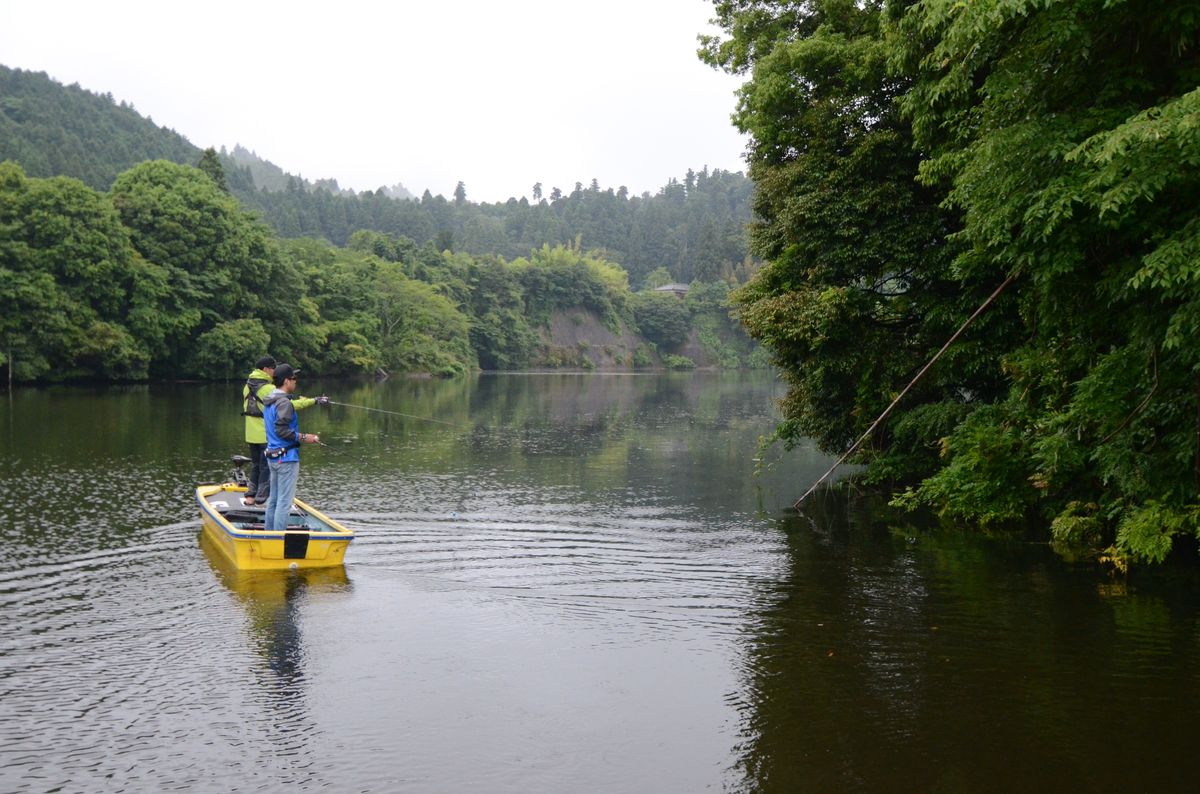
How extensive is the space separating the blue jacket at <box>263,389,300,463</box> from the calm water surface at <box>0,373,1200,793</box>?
178 cm

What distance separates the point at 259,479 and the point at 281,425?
3.36 meters

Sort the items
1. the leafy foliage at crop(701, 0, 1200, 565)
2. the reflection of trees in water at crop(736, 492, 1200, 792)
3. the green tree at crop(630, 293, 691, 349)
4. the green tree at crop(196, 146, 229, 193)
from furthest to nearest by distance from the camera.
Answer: the green tree at crop(630, 293, 691, 349), the green tree at crop(196, 146, 229, 193), the leafy foliage at crop(701, 0, 1200, 565), the reflection of trees in water at crop(736, 492, 1200, 792)

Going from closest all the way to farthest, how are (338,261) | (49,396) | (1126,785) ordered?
(1126,785), (49,396), (338,261)

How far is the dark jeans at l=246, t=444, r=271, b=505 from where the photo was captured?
51.3 ft

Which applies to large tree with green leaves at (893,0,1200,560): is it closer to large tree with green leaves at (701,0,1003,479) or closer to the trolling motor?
large tree with green leaves at (701,0,1003,479)

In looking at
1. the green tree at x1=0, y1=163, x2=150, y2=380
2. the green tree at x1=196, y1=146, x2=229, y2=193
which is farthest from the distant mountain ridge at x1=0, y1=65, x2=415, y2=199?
the green tree at x1=0, y1=163, x2=150, y2=380

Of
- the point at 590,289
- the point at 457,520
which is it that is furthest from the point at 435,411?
the point at 590,289

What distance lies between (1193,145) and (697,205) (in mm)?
186228

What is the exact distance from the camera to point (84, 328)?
175ft

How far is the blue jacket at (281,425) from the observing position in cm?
1319

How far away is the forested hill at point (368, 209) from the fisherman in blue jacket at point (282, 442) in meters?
85.5

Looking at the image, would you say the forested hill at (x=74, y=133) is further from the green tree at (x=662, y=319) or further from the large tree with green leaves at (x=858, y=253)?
the large tree with green leaves at (x=858, y=253)

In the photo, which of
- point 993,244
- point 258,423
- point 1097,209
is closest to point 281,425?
point 258,423

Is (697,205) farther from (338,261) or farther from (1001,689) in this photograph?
(1001,689)
